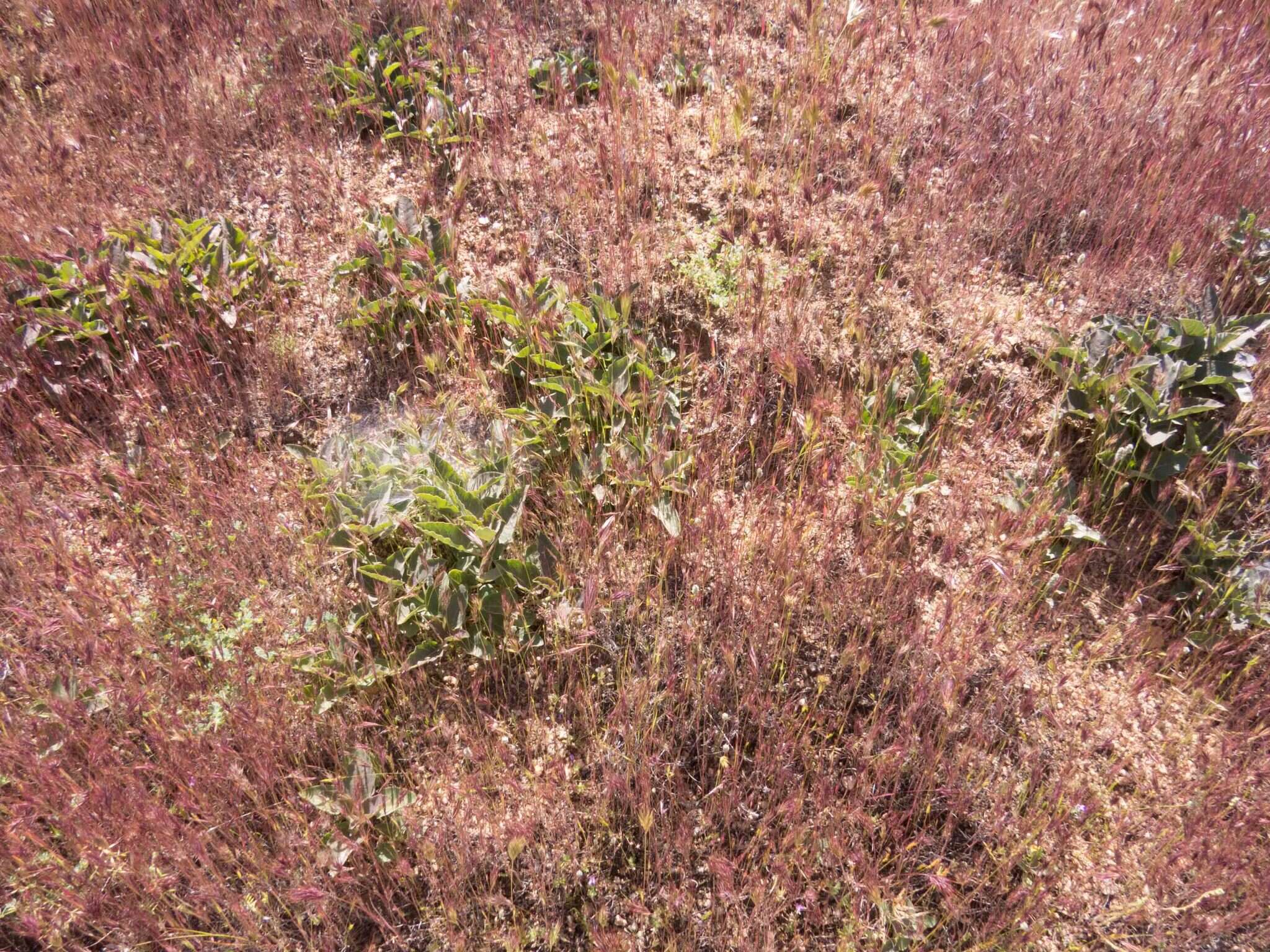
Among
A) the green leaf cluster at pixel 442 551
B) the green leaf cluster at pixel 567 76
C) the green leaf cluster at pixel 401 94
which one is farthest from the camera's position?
the green leaf cluster at pixel 567 76

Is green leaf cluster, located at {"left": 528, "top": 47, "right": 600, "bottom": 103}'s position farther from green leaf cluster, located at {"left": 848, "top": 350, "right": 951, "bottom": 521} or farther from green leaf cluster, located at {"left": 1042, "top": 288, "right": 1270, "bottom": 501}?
green leaf cluster, located at {"left": 1042, "top": 288, "right": 1270, "bottom": 501}

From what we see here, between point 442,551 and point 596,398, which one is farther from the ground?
point 596,398

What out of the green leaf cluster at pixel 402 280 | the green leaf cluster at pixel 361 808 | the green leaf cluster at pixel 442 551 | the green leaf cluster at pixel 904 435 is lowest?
the green leaf cluster at pixel 361 808

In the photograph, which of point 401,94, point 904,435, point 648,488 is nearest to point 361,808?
point 648,488

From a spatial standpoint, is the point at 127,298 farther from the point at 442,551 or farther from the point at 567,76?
the point at 567,76

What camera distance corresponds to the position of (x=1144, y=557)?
3.01 m

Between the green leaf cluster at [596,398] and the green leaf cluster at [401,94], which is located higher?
the green leaf cluster at [401,94]

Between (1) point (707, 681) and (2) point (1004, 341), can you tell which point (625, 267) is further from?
(1) point (707, 681)

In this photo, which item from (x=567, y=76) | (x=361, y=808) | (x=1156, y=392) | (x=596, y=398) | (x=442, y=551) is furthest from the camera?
(x=567, y=76)

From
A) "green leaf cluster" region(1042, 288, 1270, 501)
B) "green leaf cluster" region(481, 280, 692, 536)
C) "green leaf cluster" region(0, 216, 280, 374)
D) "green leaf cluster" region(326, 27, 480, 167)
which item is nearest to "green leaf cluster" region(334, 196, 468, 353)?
"green leaf cluster" region(481, 280, 692, 536)

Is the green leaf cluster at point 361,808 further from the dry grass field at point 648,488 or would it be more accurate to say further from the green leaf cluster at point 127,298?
the green leaf cluster at point 127,298

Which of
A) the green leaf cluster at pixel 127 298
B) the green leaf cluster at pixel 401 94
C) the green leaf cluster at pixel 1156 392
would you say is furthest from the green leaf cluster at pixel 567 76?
the green leaf cluster at pixel 1156 392

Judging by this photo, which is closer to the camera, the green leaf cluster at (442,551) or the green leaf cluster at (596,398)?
the green leaf cluster at (442,551)

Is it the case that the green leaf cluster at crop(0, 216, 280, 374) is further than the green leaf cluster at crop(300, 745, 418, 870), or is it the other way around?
the green leaf cluster at crop(0, 216, 280, 374)
